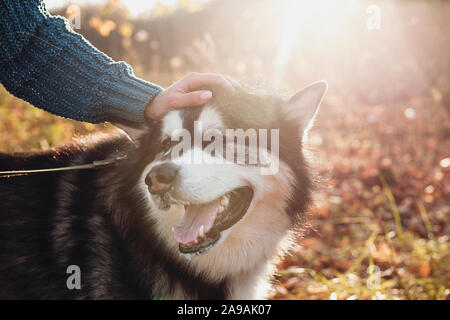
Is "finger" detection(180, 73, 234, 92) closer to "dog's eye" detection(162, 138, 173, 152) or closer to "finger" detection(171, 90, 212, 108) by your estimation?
"finger" detection(171, 90, 212, 108)

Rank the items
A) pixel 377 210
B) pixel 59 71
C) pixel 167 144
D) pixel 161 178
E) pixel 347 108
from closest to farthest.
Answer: pixel 161 178 < pixel 59 71 < pixel 167 144 < pixel 377 210 < pixel 347 108

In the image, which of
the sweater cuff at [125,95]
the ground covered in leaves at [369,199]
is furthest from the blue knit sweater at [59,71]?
the ground covered in leaves at [369,199]

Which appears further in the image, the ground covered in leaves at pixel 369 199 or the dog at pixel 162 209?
the ground covered in leaves at pixel 369 199

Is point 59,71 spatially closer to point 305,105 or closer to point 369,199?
point 305,105

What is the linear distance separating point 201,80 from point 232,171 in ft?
1.93

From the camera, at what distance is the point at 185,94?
2441mm

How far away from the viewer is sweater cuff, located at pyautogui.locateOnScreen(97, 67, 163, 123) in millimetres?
2480

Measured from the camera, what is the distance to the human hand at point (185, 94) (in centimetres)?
242

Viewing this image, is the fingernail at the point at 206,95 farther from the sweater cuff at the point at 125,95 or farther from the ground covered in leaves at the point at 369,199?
the ground covered in leaves at the point at 369,199

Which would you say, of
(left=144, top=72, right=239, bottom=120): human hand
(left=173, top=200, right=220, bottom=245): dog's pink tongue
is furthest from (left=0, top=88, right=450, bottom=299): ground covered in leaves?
(left=144, top=72, right=239, bottom=120): human hand

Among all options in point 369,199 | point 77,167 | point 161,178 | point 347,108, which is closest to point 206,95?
point 161,178

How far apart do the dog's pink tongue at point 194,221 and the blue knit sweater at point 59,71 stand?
2.24 ft
